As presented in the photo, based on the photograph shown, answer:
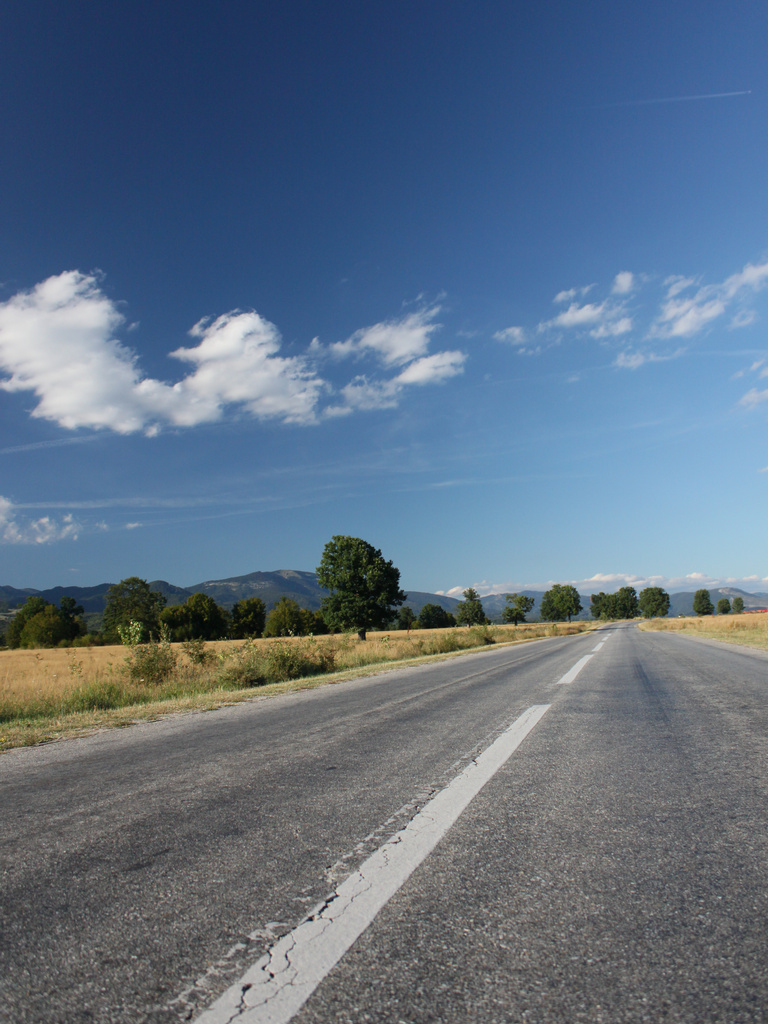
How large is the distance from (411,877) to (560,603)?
492 feet

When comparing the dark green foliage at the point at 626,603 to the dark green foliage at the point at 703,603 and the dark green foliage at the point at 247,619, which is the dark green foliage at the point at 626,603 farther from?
the dark green foliage at the point at 247,619

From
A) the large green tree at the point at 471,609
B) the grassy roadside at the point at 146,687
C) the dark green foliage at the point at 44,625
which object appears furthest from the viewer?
the large green tree at the point at 471,609

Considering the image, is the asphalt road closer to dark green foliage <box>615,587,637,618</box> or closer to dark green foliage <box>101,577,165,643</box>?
dark green foliage <box>101,577,165,643</box>

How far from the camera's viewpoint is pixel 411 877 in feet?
7.13

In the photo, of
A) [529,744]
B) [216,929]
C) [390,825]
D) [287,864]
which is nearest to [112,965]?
[216,929]

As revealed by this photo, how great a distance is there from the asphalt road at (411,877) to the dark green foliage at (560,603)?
147268 mm

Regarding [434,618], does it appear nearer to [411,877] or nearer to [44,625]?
[44,625]

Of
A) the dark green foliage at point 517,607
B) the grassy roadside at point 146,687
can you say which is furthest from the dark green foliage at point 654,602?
the grassy roadside at point 146,687

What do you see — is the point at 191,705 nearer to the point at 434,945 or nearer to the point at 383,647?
the point at 434,945

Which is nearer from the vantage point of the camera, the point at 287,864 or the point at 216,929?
the point at 216,929

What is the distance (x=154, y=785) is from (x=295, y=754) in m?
1.16

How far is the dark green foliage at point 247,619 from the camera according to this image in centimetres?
9814

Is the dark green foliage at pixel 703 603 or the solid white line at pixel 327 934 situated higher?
the solid white line at pixel 327 934

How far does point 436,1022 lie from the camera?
136cm
